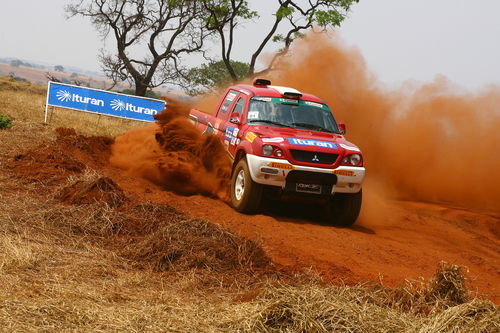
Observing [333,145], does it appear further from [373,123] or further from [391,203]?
[373,123]

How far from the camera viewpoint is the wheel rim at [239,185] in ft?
30.6

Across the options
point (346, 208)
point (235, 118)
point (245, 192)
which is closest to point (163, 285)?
point (245, 192)

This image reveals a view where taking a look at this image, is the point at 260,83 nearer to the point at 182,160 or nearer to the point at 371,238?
the point at 182,160

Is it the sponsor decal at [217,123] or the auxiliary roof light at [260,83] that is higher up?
the auxiliary roof light at [260,83]

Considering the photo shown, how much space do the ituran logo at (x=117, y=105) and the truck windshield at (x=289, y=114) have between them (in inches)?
461

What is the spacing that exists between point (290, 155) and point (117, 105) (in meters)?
13.4

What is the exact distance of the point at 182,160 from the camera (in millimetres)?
10750

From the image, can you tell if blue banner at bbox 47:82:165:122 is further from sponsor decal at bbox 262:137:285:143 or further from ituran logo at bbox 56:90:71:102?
sponsor decal at bbox 262:137:285:143

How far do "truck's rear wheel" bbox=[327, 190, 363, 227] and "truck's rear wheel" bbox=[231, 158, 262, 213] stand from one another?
1.41 m

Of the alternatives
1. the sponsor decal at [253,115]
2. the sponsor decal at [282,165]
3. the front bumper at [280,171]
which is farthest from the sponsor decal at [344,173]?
the sponsor decal at [253,115]

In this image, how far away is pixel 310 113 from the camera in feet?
34.3

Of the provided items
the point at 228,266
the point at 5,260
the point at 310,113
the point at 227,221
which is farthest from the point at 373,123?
the point at 5,260

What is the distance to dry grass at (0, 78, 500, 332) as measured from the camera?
4309mm

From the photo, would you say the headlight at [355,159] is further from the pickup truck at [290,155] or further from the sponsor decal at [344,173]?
the sponsor decal at [344,173]
